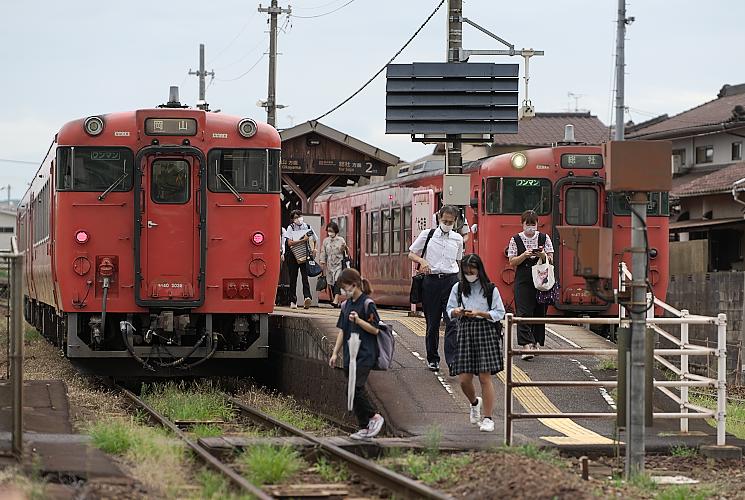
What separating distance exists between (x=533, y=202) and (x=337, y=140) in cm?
862

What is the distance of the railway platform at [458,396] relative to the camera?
469 inches

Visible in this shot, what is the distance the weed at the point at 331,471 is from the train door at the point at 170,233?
20.5ft

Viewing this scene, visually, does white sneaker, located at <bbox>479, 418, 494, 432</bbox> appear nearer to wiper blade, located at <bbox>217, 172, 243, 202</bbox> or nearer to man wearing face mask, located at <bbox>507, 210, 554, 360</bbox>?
man wearing face mask, located at <bbox>507, 210, 554, 360</bbox>

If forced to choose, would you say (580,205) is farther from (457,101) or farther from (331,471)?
(331,471)

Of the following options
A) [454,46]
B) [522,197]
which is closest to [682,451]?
[522,197]

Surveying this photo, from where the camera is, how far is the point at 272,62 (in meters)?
35.3

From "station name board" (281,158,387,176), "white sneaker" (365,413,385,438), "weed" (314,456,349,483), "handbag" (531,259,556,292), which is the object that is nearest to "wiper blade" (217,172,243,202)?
"handbag" (531,259,556,292)

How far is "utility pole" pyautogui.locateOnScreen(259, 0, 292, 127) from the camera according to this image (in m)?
34.6

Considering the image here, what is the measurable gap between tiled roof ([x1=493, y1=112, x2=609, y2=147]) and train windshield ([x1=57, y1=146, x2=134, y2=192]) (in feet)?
124

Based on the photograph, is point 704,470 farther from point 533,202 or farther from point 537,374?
point 533,202

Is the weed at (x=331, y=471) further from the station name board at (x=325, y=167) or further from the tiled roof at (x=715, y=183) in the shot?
the tiled roof at (x=715, y=183)

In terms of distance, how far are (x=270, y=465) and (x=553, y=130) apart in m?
48.9

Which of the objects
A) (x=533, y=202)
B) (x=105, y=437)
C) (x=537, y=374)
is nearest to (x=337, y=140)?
Answer: (x=533, y=202)

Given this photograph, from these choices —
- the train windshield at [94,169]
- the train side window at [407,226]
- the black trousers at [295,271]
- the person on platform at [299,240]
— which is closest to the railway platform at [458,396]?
the train windshield at [94,169]
